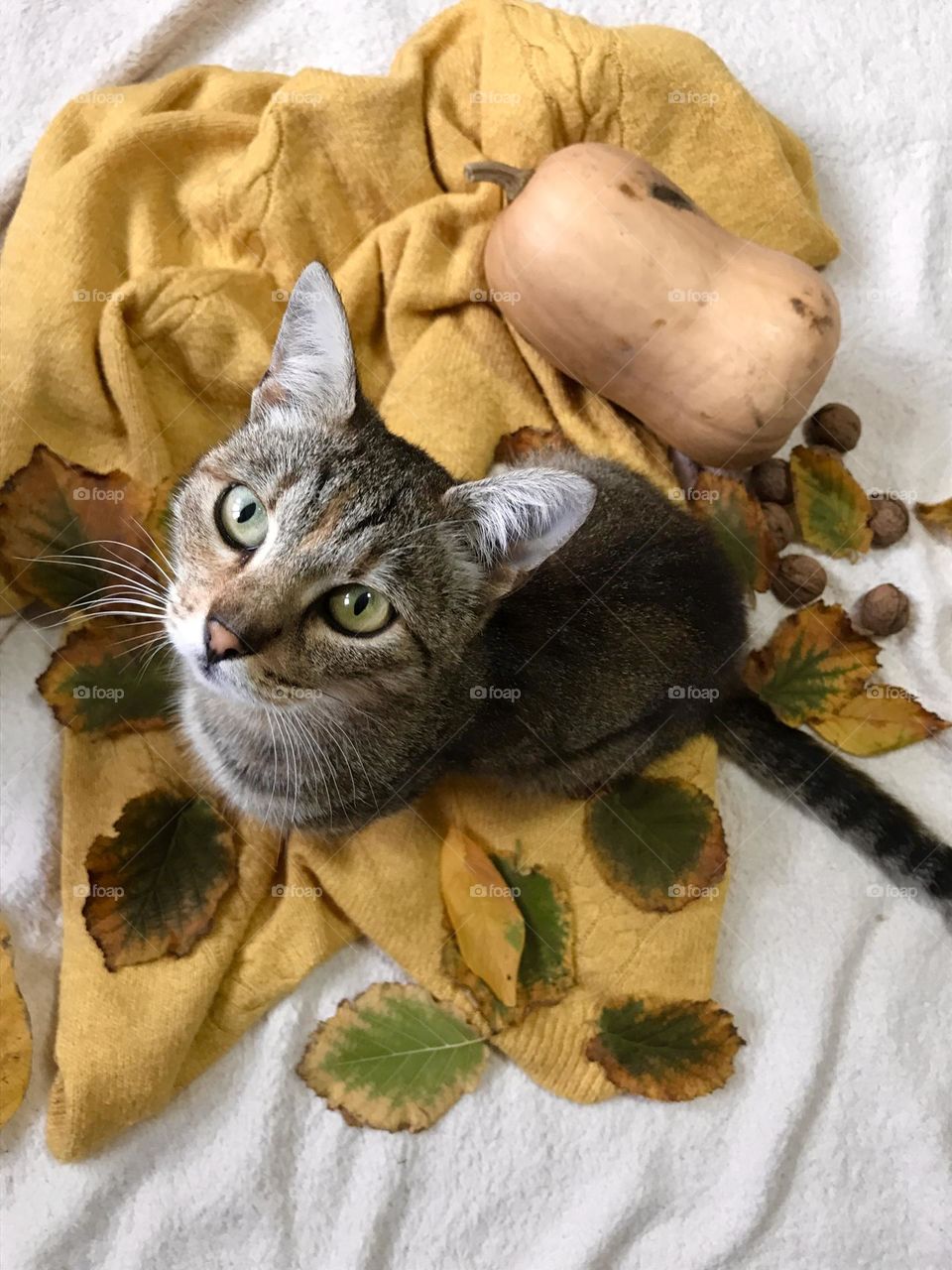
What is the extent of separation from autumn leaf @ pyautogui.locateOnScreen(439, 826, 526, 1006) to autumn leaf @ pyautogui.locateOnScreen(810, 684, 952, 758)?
630 millimetres

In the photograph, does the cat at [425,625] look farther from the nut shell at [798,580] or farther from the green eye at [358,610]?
the nut shell at [798,580]

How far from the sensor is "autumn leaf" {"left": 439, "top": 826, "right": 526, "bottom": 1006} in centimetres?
147

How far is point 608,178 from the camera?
5.27ft

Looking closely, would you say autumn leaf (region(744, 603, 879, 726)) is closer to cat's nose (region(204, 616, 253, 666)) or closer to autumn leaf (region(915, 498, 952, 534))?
autumn leaf (region(915, 498, 952, 534))

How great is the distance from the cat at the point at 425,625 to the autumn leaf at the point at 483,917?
0.45ft

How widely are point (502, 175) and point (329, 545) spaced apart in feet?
2.90

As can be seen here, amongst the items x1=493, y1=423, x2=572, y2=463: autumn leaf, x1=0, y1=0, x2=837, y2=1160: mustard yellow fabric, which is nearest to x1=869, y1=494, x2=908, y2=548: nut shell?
x1=0, y1=0, x2=837, y2=1160: mustard yellow fabric

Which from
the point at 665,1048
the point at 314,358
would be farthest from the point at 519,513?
the point at 665,1048

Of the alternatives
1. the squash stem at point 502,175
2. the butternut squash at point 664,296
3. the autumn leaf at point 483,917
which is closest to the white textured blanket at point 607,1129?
the autumn leaf at point 483,917

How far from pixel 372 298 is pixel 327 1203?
1481 mm

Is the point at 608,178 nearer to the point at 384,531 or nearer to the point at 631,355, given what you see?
the point at 631,355

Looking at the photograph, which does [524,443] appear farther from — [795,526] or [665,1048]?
[665,1048]

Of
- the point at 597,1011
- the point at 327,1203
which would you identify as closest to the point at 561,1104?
the point at 597,1011

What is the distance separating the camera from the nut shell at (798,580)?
1713 mm
